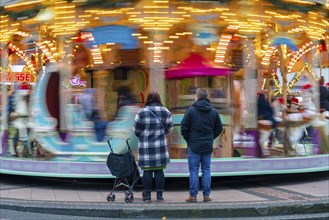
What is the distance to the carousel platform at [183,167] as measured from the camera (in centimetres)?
1004

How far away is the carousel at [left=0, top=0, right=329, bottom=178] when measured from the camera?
410 inches

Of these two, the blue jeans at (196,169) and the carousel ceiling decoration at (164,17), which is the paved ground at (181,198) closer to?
the blue jeans at (196,169)

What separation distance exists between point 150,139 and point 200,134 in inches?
31.6

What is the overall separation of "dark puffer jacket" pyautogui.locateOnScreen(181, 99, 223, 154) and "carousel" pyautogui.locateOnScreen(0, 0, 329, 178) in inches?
67.3

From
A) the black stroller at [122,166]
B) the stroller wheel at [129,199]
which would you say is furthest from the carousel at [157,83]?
the stroller wheel at [129,199]

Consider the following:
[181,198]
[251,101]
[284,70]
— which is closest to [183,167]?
[181,198]

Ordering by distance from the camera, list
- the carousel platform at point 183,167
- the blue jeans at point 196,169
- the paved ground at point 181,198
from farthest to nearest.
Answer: the carousel platform at point 183,167 → the blue jeans at point 196,169 → the paved ground at point 181,198

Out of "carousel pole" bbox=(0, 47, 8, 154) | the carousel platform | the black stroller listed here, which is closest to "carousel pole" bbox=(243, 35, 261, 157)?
the carousel platform

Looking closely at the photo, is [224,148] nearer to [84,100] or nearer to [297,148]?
[297,148]

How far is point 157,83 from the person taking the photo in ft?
35.5

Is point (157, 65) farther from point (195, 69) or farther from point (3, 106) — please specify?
point (3, 106)

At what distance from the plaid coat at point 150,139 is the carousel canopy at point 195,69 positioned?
119 inches

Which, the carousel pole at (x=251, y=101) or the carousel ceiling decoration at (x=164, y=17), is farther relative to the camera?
the carousel pole at (x=251, y=101)

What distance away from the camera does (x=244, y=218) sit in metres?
7.92
